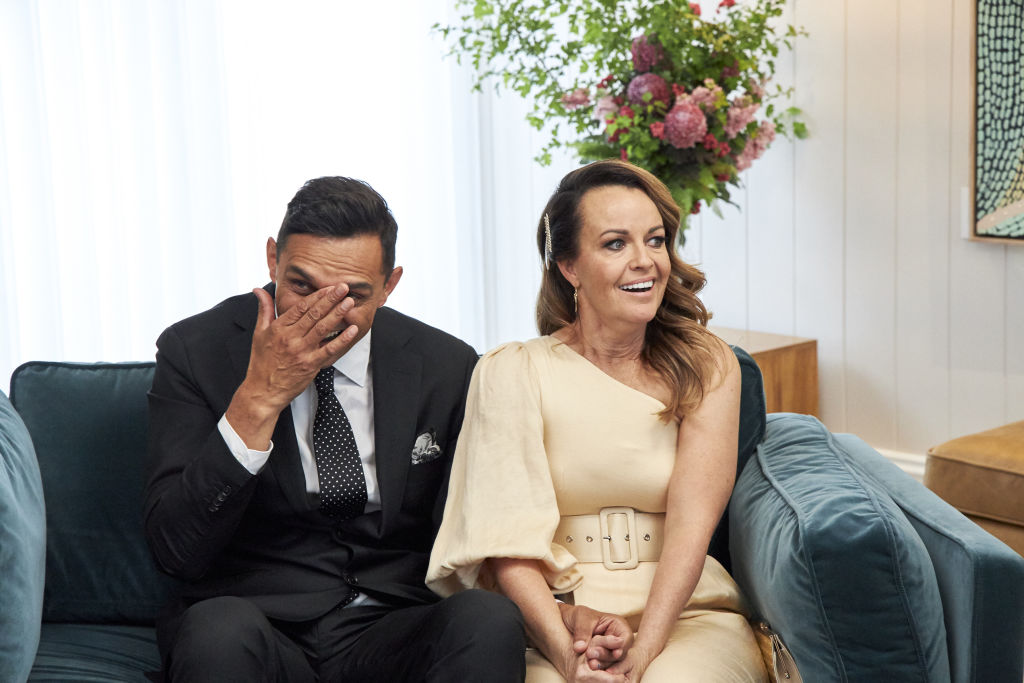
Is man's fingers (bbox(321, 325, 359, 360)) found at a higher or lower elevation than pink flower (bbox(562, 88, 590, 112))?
lower

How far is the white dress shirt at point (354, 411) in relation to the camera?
5.99 feet

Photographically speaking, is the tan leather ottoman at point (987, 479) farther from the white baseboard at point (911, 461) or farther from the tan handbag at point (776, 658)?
the tan handbag at point (776, 658)

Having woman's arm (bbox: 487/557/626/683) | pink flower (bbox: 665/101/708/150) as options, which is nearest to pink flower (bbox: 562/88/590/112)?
pink flower (bbox: 665/101/708/150)

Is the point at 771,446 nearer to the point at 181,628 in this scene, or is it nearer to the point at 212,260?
the point at 181,628

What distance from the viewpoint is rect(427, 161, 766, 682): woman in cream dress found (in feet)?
5.76

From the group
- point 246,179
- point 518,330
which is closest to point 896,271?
point 518,330

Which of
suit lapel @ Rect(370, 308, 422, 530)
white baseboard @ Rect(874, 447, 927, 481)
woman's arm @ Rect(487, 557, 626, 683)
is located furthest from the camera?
white baseboard @ Rect(874, 447, 927, 481)

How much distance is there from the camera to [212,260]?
316 centimetres

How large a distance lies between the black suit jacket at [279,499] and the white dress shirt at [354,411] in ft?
0.08

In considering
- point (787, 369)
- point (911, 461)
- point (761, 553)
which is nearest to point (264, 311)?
point (761, 553)

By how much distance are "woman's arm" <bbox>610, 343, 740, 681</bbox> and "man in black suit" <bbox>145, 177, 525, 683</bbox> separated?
0.25 m

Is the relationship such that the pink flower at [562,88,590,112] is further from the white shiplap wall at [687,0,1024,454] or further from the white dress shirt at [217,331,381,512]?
the white dress shirt at [217,331,381,512]

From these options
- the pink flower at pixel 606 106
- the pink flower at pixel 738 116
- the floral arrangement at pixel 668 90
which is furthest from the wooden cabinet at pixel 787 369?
the pink flower at pixel 606 106

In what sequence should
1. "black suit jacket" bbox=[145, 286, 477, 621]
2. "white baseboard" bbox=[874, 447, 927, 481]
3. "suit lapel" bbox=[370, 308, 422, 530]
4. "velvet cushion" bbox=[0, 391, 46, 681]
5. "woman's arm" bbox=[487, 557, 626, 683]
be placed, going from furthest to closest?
1. "white baseboard" bbox=[874, 447, 927, 481]
2. "suit lapel" bbox=[370, 308, 422, 530]
3. "black suit jacket" bbox=[145, 286, 477, 621]
4. "woman's arm" bbox=[487, 557, 626, 683]
5. "velvet cushion" bbox=[0, 391, 46, 681]
